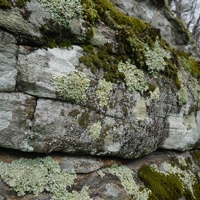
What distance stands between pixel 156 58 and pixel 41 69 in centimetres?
258

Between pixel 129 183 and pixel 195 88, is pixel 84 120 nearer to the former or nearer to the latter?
pixel 129 183

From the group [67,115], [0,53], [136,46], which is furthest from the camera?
[136,46]

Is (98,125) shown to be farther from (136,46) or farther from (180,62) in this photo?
(180,62)

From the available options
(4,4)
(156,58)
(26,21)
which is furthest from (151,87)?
(4,4)

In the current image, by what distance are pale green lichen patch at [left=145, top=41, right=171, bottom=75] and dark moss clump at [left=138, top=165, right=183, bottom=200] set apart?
6.30 feet

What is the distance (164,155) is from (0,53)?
403 centimetres

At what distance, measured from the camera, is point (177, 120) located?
567 cm

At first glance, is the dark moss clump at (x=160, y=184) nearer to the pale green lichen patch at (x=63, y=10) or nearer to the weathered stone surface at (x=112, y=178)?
the weathered stone surface at (x=112, y=178)

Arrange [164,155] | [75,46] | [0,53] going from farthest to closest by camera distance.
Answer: [164,155] → [75,46] → [0,53]

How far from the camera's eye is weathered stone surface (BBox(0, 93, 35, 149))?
3195mm

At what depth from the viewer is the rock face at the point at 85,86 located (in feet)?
10.8

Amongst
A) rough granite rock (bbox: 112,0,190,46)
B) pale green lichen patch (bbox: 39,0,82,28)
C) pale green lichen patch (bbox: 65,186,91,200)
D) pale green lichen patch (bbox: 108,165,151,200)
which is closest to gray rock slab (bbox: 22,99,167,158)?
pale green lichen patch (bbox: 108,165,151,200)

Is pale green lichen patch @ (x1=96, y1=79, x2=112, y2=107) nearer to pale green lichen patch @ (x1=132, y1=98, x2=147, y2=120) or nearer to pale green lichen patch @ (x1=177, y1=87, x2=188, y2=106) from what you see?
pale green lichen patch @ (x1=132, y1=98, x2=147, y2=120)

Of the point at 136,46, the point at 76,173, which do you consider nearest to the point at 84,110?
the point at 76,173
